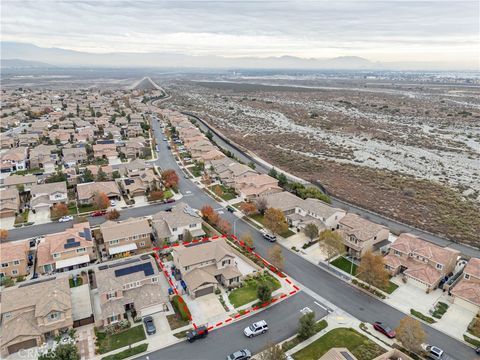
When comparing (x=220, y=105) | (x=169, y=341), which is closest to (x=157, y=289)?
(x=169, y=341)

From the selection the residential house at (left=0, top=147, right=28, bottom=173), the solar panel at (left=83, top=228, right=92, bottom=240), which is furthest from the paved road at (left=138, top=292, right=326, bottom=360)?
the residential house at (left=0, top=147, right=28, bottom=173)

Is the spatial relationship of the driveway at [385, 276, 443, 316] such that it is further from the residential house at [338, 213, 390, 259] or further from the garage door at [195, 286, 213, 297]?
the garage door at [195, 286, 213, 297]

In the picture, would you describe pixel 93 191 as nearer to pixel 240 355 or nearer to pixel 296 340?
pixel 240 355

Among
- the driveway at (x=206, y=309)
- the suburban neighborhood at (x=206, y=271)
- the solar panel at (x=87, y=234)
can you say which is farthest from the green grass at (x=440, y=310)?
the solar panel at (x=87, y=234)

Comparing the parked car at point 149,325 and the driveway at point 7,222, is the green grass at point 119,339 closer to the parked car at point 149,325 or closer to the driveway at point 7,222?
the parked car at point 149,325

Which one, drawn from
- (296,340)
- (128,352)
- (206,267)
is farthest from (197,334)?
(206,267)

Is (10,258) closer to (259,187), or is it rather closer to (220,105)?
(259,187)
